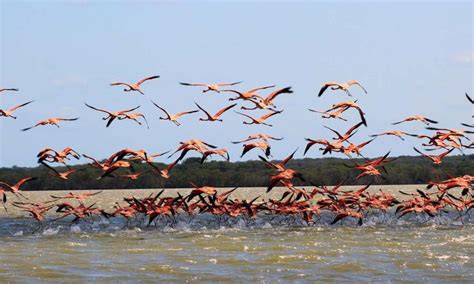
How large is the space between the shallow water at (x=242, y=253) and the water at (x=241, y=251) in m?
0.02

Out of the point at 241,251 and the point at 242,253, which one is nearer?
the point at 242,253

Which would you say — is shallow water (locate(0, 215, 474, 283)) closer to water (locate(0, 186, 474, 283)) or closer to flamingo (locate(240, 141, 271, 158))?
water (locate(0, 186, 474, 283))

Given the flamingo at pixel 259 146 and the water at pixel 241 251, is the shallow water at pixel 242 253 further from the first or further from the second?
the flamingo at pixel 259 146

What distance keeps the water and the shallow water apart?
Result: 0.02 metres

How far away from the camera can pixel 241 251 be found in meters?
24.3

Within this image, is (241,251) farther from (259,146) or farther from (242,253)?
(259,146)

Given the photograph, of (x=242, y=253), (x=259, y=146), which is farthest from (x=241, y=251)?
(x=259, y=146)

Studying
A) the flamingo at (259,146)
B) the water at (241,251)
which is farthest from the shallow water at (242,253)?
the flamingo at (259,146)

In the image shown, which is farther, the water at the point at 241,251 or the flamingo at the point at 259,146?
the flamingo at the point at 259,146

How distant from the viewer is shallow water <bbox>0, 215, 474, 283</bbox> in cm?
2005

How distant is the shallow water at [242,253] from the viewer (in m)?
20.0

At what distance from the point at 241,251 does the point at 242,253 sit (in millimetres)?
454

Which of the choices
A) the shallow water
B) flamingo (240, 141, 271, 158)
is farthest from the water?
flamingo (240, 141, 271, 158)

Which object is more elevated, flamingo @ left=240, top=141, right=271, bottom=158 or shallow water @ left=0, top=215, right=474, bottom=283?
flamingo @ left=240, top=141, right=271, bottom=158
